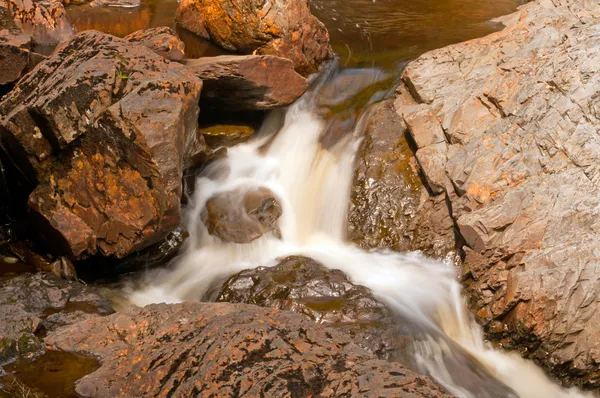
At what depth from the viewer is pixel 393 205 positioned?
8.45m

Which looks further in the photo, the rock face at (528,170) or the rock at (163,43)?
the rock at (163,43)

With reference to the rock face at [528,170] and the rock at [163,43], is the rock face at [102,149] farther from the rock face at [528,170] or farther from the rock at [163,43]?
the rock face at [528,170]

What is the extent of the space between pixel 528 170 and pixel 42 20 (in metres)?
8.82

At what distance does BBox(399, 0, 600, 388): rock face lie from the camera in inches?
258

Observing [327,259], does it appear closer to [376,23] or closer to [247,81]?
[247,81]

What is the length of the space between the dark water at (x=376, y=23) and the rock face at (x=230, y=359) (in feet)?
23.5

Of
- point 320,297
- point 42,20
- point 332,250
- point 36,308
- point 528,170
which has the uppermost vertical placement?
point 42,20

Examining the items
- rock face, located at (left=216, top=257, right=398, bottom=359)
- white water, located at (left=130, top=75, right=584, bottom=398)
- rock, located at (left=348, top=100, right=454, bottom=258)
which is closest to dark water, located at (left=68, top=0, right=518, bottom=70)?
white water, located at (left=130, top=75, right=584, bottom=398)

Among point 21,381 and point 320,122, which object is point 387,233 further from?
point 21,381

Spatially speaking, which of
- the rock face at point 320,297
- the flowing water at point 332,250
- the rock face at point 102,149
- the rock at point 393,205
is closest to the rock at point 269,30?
the flowing water at point 332,250

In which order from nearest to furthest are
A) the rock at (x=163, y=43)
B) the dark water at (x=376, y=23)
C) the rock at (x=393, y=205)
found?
the rock at (x=393, y=205) → the rock at (x=163, y=43) → the dark water at (x=376, y=23)

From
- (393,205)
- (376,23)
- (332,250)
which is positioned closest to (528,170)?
(393,205)

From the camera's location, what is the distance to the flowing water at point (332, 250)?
654 centimetres

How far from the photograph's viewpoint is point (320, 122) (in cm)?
971
